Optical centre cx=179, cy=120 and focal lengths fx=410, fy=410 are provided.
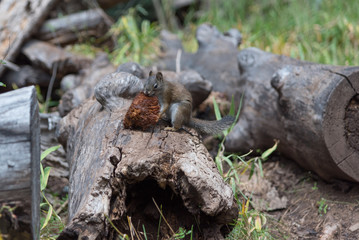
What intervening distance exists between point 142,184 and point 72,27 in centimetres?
427

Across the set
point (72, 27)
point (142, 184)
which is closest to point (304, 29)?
point (72, 27)

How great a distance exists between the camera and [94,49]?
6.48 meters

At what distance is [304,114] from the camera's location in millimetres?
3408

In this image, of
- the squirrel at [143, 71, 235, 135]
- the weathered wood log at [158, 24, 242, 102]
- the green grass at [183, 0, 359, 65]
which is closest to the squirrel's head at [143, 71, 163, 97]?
Result: the squirrel at [143, 71, 235, 135]

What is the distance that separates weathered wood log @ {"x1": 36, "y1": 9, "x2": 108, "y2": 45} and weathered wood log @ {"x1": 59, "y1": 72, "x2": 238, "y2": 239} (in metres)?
3.68

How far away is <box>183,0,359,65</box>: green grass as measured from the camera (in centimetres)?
539

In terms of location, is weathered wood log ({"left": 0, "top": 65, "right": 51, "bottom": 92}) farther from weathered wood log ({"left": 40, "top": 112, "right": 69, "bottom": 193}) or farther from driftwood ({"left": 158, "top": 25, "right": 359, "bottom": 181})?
driftwood ({"left": 158, "top": 25, "right": 359, "bottom": 181})

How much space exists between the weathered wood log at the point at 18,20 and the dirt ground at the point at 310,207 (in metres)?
3.81

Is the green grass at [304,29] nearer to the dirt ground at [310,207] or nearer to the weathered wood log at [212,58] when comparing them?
the weathered wood log at [212,58]

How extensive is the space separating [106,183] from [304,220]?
178 cm

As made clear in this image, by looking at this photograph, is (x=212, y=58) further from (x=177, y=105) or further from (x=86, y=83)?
(x=177, y=105)

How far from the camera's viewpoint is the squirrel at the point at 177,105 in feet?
10.4

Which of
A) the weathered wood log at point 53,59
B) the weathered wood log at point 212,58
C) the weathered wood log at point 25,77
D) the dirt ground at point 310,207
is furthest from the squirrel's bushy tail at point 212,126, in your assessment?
the weathered wood log at point 25,77

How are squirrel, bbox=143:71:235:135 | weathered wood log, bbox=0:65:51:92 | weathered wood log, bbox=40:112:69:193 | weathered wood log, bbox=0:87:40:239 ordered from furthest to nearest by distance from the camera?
1. weathered wood log, bbox=0:65:51:92
2. weathered wood log, bbox=40:112:69:193
3. squirrel, bbox=143:71:235:135
4. weathered wood log, bbox=0:87:40:239
